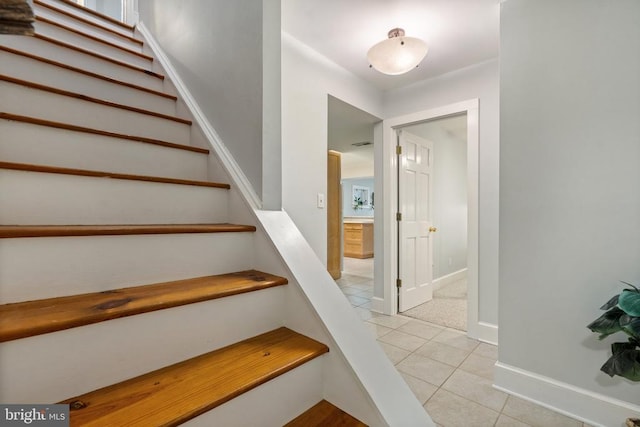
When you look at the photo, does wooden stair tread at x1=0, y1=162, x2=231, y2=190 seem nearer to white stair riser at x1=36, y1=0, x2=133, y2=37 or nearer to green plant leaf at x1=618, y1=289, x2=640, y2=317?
green plant leaf at x1=618, y1=289, x2=640, y2=317

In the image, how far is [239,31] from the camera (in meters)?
1.45

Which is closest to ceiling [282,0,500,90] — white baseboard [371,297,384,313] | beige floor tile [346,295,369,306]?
white baseboard [371,297,384,313]

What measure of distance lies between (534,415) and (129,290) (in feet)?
7.04

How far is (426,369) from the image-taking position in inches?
80.4

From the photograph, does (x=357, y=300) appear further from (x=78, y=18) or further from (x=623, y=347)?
(x=78, y=18)

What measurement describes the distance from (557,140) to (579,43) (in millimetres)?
533

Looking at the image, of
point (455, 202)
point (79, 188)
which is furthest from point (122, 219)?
point (455, 202)

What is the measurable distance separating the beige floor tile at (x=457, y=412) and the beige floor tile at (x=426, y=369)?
160 mm

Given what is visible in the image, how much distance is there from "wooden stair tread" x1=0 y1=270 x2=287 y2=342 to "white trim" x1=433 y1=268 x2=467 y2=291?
371cm

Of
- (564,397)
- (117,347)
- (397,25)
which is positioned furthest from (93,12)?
(564,397)

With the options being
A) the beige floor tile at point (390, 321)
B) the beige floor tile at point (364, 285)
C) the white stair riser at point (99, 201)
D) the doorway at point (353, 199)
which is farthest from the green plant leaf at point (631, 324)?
the beige floor tile at point (364, 285)

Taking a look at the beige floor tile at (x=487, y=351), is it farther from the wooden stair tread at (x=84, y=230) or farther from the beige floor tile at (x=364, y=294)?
the wooden stair tread at (x=84, y=230)

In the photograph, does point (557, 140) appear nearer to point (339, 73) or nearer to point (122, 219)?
point (339, 73)

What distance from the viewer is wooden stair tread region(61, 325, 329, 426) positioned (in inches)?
24.5
